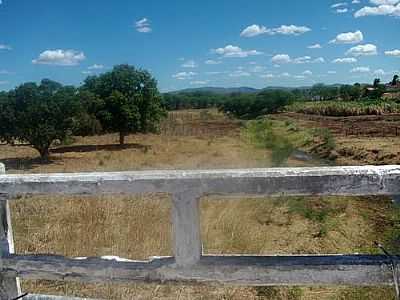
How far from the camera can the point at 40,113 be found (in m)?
21.6

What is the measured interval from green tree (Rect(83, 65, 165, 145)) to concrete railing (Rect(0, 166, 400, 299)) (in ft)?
85.8

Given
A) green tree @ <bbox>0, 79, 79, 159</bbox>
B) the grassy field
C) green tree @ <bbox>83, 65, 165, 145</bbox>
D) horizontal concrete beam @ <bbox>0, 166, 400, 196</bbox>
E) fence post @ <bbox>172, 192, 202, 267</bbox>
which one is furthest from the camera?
green tree @ <bbox>83, 65, 165, 145</bbox>

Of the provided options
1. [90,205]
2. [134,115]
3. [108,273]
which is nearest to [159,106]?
[134,115]

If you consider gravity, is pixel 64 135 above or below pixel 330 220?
above

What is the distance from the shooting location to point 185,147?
29469 millimetres

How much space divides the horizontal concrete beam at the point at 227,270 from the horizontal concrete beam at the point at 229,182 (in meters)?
0.34

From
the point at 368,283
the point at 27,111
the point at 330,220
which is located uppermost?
the point at 27,111

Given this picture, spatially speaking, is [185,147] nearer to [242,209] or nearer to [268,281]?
[242,209]

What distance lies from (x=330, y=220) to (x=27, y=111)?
52.7 feet

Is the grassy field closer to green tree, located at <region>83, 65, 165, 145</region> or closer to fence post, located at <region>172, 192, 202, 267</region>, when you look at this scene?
fence post, located at <region>172, 192, 202, 267</region>

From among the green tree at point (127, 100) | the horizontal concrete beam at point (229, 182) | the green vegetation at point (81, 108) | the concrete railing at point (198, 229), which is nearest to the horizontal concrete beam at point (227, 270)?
the concrete railing at point (198, 229)

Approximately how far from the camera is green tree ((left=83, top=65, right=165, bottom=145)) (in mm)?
28531

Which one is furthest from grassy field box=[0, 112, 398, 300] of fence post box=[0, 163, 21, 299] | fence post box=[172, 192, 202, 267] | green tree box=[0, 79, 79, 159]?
green tree box=[0, 79, 79, 159]

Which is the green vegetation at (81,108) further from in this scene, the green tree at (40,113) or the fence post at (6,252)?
the fence post at (6,252)
